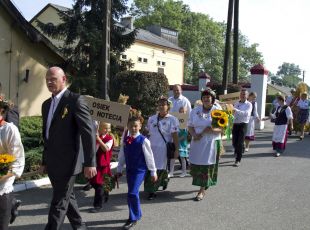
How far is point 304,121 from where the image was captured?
1772 centimetres

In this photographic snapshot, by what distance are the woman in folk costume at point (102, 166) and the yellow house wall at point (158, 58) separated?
41.1 m

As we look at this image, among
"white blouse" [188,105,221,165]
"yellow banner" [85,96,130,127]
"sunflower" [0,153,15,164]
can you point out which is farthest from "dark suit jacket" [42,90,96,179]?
"white blouse" [188,105,221,165]

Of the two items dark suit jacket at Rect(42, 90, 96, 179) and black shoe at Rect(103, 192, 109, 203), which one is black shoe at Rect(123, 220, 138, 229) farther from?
dark suit jacket at Rect(42, 90, 96, 179)

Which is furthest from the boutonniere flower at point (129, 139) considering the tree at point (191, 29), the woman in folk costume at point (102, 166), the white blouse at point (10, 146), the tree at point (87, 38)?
the tree at point (191, 29)

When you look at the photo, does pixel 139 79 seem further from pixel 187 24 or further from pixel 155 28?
pixel 187 24

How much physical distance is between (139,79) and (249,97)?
3966 millimetres

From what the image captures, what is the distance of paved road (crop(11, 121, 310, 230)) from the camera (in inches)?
249

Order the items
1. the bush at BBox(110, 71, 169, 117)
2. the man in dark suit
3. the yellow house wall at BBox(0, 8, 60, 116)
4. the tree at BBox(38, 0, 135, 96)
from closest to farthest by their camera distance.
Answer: the man in dark suit
the bush at BBox(110, 71, 169, 117)
the yellow house wall at BBox(0, 8, 60, 116)
the tree at BBox(38, 0, 135, 96)

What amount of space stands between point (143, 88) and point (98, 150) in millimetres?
8099

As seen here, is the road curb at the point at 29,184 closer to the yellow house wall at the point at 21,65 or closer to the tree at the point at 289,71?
the yellow house wall at the point at 21,65

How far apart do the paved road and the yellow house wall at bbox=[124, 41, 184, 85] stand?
1560 inches

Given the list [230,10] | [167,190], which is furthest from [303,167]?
[230,10]

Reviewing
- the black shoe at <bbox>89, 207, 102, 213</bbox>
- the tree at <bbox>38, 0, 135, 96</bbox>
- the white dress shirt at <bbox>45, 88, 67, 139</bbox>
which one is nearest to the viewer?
the white dress shirt at <bbox>45, 88, 67, 139</bbox>

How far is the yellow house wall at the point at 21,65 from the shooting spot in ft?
50.5
